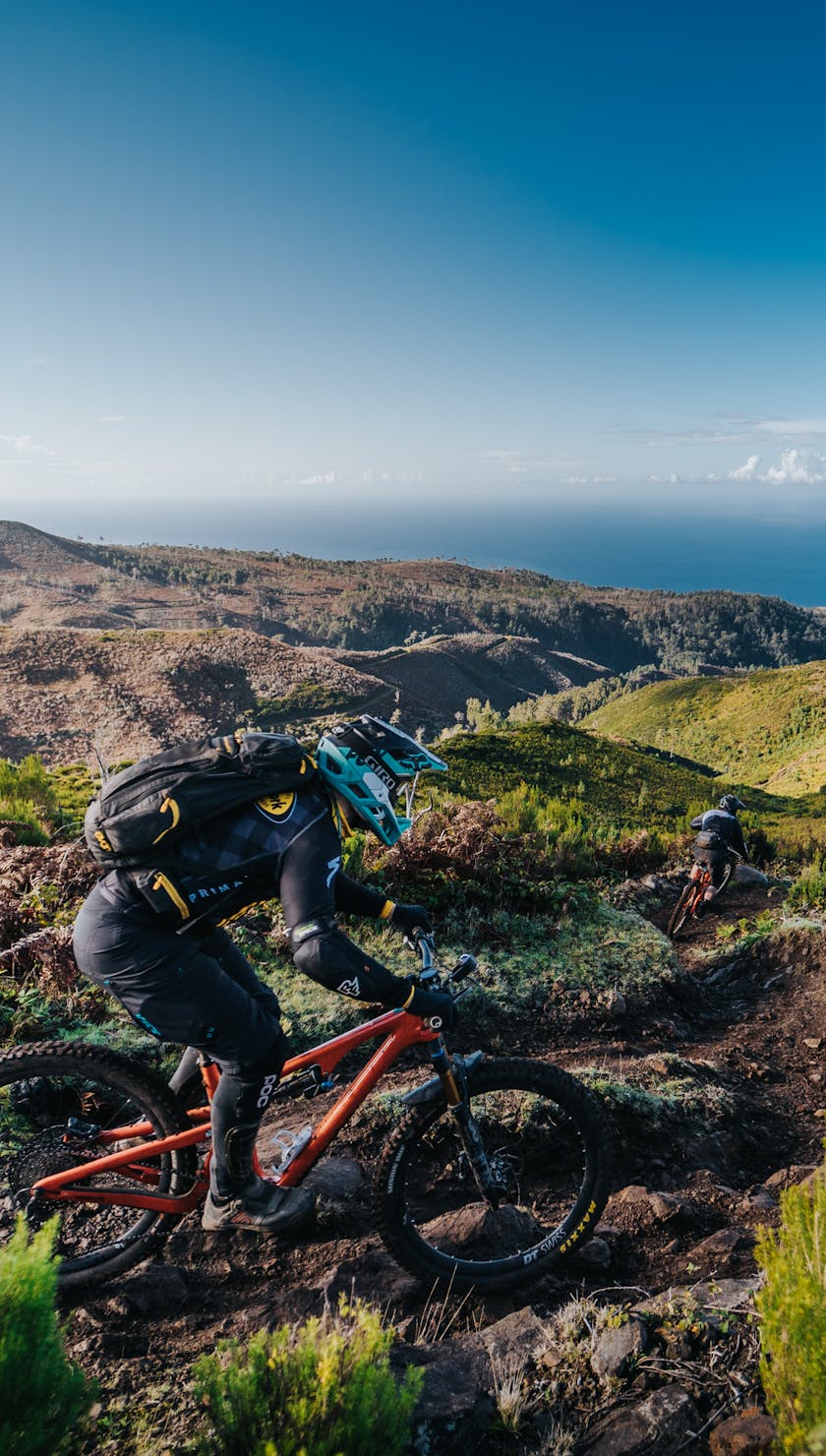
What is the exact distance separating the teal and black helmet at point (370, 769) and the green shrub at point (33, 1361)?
1.88 m

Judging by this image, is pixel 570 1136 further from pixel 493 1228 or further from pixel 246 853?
pixel 246 853

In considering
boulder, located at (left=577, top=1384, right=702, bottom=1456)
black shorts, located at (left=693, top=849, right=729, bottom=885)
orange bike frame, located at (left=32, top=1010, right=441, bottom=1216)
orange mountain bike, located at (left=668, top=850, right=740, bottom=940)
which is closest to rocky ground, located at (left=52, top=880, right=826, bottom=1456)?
boulder, located at (left=577, top=1384, right=702, bottom=1456)

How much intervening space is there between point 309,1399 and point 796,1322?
145 cm

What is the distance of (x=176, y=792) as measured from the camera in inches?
120

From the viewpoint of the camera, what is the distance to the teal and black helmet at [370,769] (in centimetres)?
336

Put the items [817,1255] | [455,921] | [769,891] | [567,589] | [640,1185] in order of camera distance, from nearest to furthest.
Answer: [817,1255]
[640,1185]
[455,921]
[769,891]
[567,589]

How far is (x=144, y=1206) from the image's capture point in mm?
3541

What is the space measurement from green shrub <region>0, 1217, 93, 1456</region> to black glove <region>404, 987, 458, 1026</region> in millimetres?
1682

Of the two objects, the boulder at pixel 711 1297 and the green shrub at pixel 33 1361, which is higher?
the green shrub at pixel 33 1361

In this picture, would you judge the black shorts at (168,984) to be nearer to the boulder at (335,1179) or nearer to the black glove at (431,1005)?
the black glove at (431,1005)

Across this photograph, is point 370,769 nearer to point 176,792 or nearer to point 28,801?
point 176,792

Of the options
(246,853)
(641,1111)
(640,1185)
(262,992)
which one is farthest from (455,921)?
(246,853)

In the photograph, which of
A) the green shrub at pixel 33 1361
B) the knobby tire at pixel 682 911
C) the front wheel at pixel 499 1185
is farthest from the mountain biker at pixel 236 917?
the knobby tire at pixel 682 911

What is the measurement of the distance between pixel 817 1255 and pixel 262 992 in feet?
8.74
